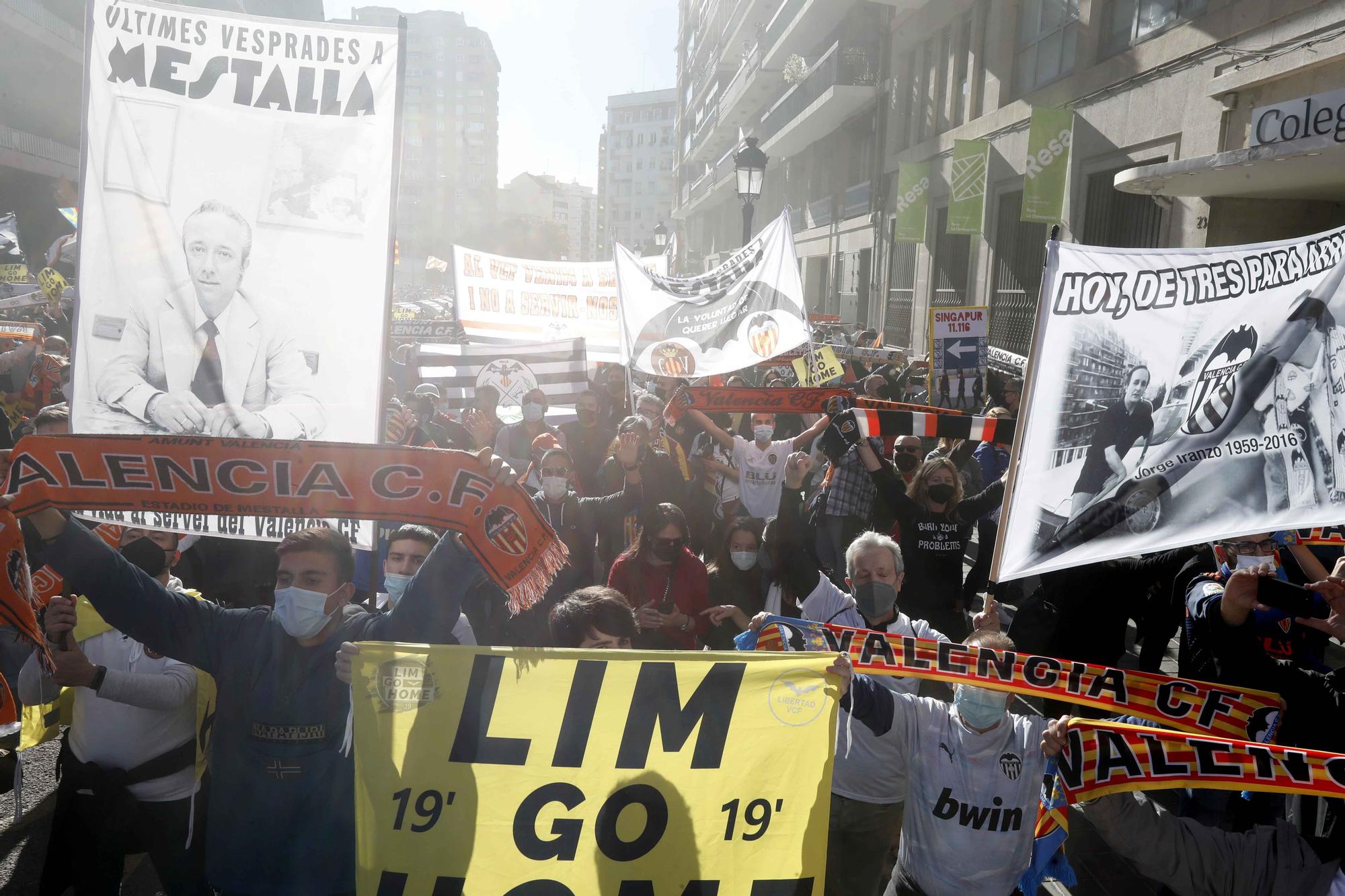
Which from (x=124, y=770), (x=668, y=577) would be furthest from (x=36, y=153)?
(x=124, y=770)

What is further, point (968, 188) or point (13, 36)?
point (13, 36)

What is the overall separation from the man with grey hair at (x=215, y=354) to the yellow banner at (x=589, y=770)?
4.74ft

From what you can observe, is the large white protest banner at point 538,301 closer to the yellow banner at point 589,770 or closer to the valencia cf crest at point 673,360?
the valencia cf crest at point 673,360

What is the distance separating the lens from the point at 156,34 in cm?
379

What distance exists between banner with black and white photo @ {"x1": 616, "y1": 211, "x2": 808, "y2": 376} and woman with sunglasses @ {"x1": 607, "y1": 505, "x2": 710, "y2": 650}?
3714 mm

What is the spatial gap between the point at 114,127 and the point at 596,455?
4.63 meters

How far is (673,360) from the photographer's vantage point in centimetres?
850

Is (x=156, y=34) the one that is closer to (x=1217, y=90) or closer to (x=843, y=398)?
(x=843, y=398)

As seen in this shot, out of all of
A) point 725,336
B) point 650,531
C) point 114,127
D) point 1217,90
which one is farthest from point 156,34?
point 1217,90

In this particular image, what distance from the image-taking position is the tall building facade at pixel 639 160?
386ft

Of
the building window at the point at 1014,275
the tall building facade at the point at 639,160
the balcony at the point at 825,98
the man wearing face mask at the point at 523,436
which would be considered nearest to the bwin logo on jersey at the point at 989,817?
the man wearing face mask at the point at 523,436

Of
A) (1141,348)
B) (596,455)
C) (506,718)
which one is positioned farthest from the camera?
(596,455)

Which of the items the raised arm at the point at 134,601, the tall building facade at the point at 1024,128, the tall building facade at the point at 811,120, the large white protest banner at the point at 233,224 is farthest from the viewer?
the tall building facade at the point at 811,120

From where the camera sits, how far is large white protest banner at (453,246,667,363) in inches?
467
